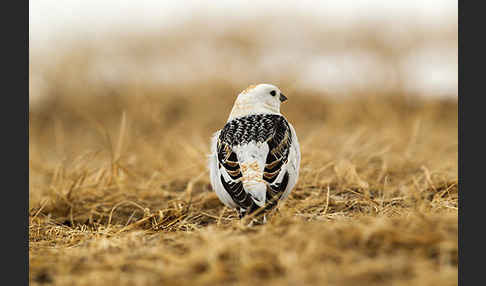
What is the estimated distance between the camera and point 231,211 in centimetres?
417

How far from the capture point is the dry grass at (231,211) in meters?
2.38

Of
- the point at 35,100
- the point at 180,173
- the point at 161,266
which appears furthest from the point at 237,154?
the point at 35,100

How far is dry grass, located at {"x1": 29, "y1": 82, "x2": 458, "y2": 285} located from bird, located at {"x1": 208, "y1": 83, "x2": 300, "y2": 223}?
191mm

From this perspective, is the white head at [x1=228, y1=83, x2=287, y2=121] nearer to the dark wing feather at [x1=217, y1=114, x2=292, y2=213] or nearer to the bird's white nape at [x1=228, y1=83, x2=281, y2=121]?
the bird's white nape at [x1=228, y1=83, x2=281, y2=121]

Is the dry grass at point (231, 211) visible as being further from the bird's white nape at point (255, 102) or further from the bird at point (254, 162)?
the bird's white nape at point (255, 102)

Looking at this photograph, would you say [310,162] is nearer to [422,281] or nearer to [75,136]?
[422,281]

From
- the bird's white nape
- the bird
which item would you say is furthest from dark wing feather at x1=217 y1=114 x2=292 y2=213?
the bird's white nape

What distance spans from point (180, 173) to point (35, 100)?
567 centimetres

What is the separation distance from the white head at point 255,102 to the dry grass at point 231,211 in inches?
30.0

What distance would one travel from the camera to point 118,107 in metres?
9.95

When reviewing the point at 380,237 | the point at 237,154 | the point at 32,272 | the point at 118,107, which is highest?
the point at 118,107

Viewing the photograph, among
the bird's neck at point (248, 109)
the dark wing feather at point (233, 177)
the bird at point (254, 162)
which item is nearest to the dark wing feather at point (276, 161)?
the bird at point (254, 162)

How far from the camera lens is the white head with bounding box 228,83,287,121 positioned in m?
3.91

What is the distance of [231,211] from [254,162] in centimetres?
94
